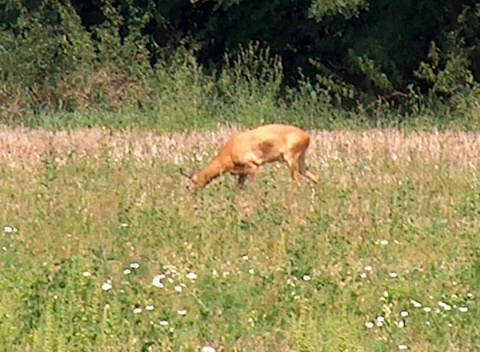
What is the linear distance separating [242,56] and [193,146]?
922 centimetres

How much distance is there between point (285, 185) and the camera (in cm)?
1105

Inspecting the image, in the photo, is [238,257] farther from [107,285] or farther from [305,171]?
[305,171]

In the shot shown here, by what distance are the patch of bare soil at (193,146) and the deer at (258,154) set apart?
0.84 m

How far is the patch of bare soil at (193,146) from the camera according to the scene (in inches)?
504

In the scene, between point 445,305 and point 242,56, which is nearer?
point 445,305

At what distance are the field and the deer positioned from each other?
0.66ft

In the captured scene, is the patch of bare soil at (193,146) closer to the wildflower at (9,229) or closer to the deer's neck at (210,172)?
the deer's neck at (210,172)

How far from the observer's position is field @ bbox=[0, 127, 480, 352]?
6.29 m

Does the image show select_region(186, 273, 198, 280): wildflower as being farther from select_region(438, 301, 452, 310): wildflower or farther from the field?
select_region(438, 301, 452, 310): wildflower

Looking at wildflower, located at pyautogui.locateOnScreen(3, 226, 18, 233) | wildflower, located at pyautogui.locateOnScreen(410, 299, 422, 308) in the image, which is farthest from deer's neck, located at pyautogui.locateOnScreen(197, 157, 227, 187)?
wildflower, located at pyautogui.locateOnScreen(410, 299, 422, 308)

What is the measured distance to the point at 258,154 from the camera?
11.6 m

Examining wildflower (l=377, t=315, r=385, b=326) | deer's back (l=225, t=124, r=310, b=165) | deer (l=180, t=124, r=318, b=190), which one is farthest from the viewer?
deer's back (l=225, t=124, r=310, b=165)

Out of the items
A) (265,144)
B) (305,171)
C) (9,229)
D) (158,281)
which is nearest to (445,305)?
(158,281)

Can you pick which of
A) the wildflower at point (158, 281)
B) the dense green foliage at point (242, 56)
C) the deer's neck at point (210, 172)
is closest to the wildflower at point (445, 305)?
the wildflower at point (158, 281)
